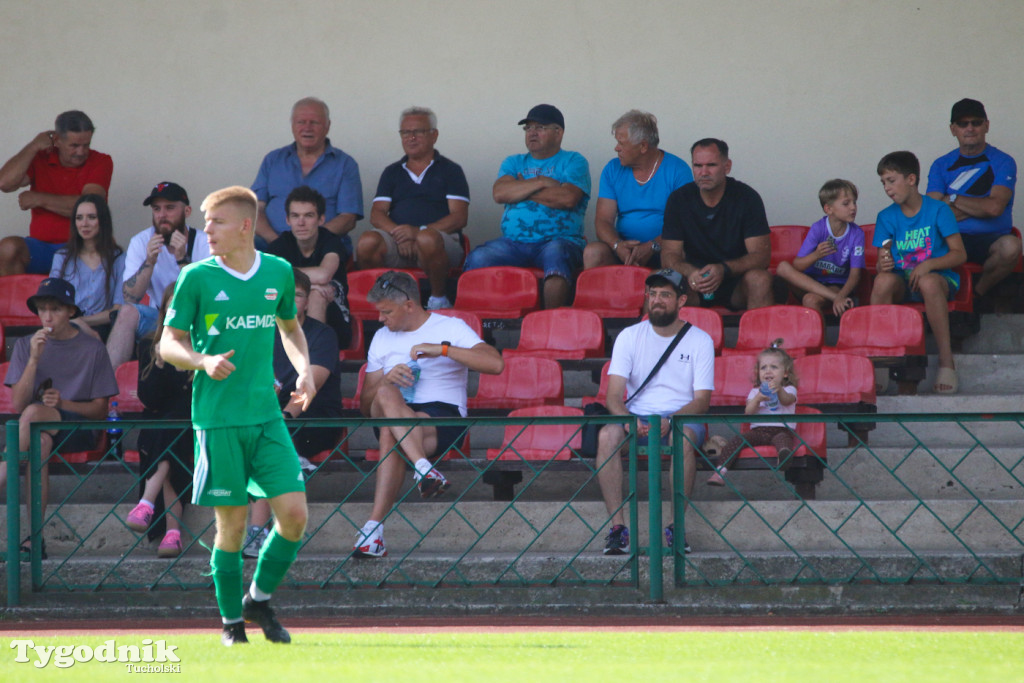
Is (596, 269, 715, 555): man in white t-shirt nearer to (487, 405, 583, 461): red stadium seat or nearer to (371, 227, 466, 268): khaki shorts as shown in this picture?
(487, 405, 583, 461): red stadium seat

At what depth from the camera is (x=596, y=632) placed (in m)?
4.98

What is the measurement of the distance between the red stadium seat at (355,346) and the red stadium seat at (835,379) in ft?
9.20

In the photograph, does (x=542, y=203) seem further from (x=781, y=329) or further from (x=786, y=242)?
(x=781, y=329)

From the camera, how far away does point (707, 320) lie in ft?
23.9

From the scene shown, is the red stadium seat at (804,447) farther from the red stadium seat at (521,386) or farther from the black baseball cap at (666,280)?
the red stadium seat at (521,386)

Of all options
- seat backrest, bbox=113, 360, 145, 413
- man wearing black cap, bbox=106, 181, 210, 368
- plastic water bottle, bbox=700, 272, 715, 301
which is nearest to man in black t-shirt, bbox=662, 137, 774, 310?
plastic water bottle, bbox=700, 272, 715, 301

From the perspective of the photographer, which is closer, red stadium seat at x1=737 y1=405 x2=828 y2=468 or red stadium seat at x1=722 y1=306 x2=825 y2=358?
red stadium seat at x1=737 y1=405 x2=828 y2=468

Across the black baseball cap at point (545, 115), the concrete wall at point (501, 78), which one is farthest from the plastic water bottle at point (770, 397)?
the concrete wall at point (501, 78)

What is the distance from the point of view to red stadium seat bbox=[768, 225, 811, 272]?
8.64 metres

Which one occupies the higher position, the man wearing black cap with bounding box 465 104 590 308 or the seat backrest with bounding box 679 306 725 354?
the man wearing black cap with bounding box 465 104 590 308

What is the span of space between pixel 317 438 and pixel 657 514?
199 cm

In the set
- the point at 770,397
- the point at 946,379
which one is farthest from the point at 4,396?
the point at 946,379

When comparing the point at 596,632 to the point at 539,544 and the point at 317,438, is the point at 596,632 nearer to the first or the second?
the point at 539,544

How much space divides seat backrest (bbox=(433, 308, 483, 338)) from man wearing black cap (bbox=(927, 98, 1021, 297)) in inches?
129
